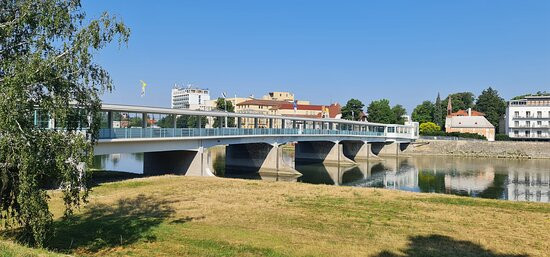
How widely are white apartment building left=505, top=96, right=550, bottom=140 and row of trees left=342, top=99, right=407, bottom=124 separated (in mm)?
33414

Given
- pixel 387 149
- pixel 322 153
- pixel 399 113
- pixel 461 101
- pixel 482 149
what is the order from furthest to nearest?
1. pixel 461 101
2. pixel 399 113
3. pixel 387 149
4. pixel 482 149
5. pixel 322 153

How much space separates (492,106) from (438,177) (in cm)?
10254

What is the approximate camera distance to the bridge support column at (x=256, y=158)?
61500 mm

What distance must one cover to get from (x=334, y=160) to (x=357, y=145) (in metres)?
14.7

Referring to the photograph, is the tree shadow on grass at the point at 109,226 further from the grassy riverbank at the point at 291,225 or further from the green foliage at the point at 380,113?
the green foliage at the point at 380,113

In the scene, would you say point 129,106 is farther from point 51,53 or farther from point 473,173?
point 473,173

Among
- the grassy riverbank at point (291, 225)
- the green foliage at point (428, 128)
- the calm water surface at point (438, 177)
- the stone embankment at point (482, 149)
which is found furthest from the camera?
the green foliage at point (428, 128)

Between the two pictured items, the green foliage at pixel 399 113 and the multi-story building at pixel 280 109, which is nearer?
the green foliage at pixel 399 113

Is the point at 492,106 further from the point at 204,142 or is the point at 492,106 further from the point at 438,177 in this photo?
the point at 204,142

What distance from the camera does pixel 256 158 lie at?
6341 cm

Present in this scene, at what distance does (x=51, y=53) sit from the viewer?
13133mm

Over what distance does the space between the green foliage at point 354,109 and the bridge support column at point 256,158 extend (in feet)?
281

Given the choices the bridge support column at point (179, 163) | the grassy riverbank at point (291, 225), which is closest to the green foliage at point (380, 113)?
the bridge support column at point (179, 163)

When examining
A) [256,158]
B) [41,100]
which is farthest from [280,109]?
[41,100]
